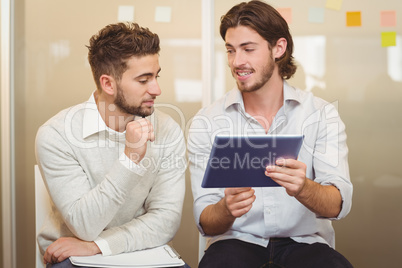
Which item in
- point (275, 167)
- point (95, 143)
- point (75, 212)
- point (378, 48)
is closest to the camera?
point (275, 167)

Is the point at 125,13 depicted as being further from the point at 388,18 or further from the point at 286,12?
the point at 388,18

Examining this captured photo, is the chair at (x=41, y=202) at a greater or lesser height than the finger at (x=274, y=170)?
lesser

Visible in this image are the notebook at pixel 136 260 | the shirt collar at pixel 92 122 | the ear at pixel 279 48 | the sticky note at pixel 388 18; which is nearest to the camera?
the notebook at pixel 136 260

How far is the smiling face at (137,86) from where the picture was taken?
174cm

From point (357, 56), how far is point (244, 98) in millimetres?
990

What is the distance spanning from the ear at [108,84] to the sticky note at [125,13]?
41.1 inches

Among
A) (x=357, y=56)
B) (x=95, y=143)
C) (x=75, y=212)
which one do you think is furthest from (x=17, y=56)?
(x=357, y=56)

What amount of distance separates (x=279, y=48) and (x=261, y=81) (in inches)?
8.3

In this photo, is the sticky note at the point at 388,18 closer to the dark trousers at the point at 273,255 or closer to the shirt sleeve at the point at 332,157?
the shirt sleeve at the point at 332,157

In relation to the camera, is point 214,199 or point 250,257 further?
point 214,199

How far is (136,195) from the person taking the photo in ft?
5.66

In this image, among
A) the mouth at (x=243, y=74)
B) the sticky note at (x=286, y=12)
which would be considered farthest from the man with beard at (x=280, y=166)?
the sticky note at (x=286, y=12)

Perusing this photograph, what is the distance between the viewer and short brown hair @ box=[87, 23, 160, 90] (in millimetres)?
1733

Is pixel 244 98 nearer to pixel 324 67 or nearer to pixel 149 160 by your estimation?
pixel 149 160
